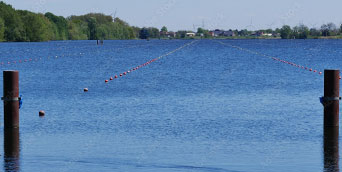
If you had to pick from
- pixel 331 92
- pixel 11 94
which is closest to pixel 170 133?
pixel 11 94

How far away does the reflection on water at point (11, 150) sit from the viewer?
22.7 m

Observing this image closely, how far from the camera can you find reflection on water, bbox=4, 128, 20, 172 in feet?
74.6

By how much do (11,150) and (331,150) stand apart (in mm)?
10958

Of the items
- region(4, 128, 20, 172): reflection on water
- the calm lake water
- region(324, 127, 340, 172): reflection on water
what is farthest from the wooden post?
region(4, 128, 20, 172): reflection on water

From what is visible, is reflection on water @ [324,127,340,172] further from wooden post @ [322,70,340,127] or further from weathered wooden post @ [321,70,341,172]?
wooden post @ [322,70,340,127]

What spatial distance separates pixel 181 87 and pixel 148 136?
31.5 metres

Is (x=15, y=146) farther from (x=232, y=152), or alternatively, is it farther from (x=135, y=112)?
(x=135, y=112)

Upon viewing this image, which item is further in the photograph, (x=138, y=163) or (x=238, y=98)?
(x=238, y=98)

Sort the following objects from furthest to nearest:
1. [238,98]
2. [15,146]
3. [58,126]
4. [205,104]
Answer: [238,98] < [205,104] < [58,126] < [15,146]

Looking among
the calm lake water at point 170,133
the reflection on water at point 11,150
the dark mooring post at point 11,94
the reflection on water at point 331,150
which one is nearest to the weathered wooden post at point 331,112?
the reflection on water at point 331,150

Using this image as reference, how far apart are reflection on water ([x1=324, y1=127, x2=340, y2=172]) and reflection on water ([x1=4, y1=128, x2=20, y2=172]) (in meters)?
9.36

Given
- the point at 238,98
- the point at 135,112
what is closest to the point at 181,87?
the point at 238,98

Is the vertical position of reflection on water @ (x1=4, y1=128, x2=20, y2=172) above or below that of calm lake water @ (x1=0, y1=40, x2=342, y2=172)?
above

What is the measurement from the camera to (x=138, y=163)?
23.6 m
